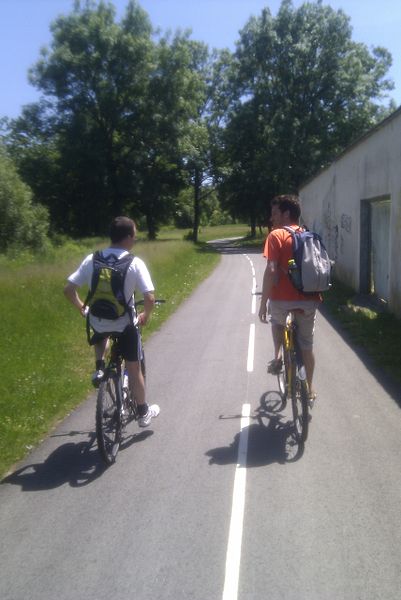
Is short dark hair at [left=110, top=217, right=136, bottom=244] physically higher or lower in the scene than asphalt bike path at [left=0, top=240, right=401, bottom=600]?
higher

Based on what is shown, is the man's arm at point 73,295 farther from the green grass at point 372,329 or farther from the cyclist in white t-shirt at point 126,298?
the green grass at point 372,329

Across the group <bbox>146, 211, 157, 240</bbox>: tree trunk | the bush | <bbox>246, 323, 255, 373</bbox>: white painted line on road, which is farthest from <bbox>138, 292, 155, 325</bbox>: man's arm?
<bbox>146, 211, 157, 240</bbox>: tree trunk

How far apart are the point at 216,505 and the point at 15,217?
3006 centimetres

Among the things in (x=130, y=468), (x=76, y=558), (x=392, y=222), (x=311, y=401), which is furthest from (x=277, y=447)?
(x=392, y=222)

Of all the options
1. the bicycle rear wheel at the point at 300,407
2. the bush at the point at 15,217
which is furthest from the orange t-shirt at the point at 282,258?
the bush at the point at 15,217

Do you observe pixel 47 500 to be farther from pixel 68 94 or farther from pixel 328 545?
pixel 68 94

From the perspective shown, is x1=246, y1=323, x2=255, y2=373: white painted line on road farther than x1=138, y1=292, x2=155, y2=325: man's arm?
Yes

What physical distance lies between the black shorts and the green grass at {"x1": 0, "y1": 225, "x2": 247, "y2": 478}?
123cm

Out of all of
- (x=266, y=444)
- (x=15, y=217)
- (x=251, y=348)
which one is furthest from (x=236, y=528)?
(x=15, y=217)

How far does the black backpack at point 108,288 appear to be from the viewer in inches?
224

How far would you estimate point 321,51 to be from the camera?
45406 millimetres

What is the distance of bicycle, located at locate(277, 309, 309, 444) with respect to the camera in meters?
5.69

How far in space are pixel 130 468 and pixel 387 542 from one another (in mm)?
2215

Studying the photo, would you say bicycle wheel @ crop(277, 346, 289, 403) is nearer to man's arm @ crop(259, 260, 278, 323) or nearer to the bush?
man's arm @ crop(259, 260, 278, 323)
